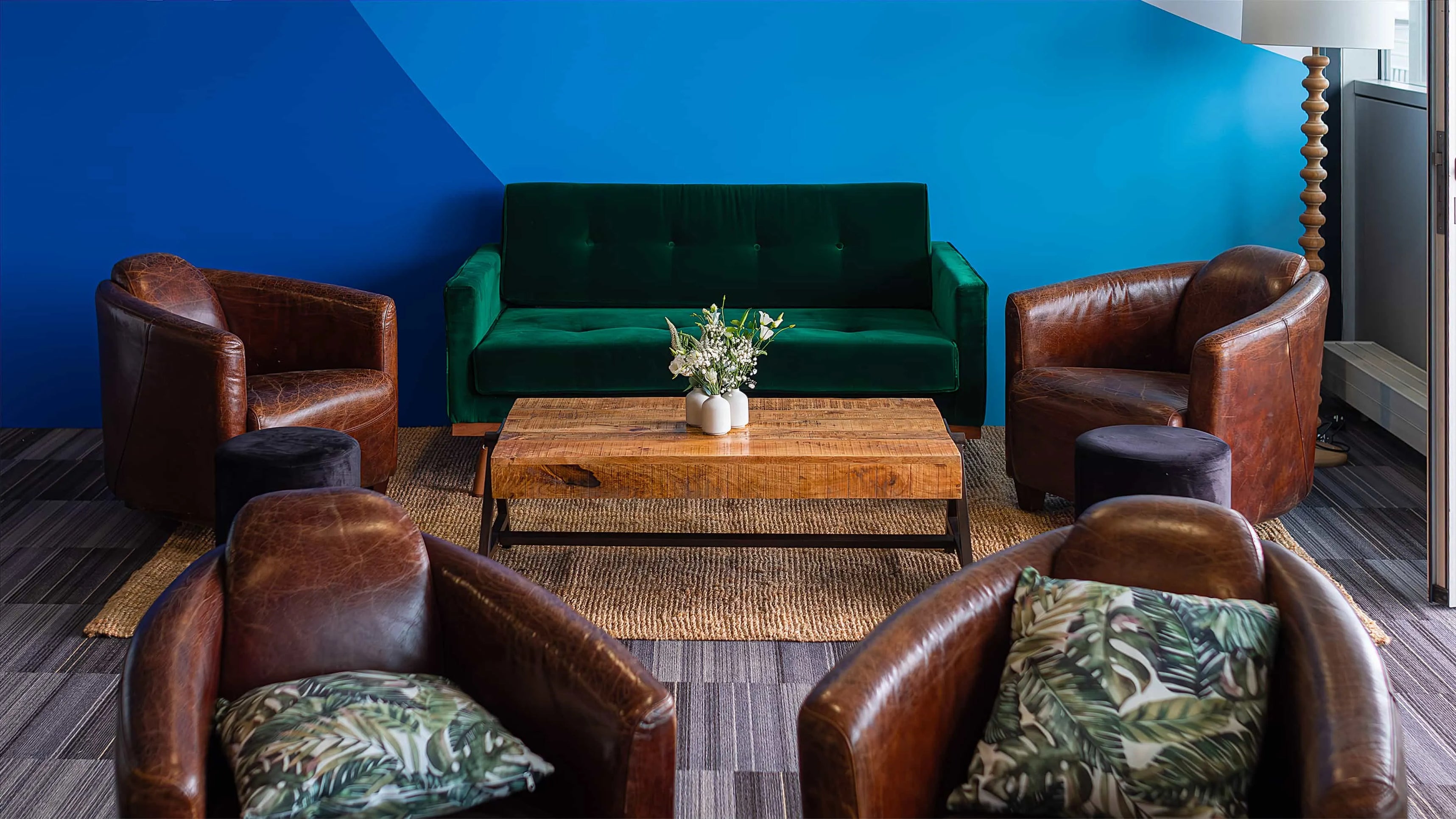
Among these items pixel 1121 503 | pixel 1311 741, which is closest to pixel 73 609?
pixel 1121 503

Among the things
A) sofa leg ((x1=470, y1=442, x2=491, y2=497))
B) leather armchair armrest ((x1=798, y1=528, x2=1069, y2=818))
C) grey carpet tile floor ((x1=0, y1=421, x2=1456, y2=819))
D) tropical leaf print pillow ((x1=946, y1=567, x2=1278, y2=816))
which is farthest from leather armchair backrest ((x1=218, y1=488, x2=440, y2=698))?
sofa leg ((x1=470, y1=442, x2=491, y2=497))

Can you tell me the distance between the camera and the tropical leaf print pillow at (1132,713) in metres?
1.73

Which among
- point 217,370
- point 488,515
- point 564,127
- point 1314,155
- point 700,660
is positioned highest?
point 564,127

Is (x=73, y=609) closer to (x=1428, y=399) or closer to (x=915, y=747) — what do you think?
(x=915, y=747)

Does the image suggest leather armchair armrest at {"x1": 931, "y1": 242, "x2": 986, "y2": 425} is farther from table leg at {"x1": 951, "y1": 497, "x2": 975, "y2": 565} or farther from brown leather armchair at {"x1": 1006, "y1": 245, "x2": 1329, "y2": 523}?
table leg at {"x1": 951, "y1": 497, "x2": 975, "y2": 565}

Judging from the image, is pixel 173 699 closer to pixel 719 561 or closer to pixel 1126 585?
pixel 1126 585

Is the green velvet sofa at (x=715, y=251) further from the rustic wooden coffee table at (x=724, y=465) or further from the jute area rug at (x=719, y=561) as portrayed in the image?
the rustic wooden coffee table at (x=724, y=465)

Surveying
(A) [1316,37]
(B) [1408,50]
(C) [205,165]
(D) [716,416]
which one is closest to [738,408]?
(D) [716,416]

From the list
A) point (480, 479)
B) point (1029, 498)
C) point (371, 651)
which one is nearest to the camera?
point (371, 651)

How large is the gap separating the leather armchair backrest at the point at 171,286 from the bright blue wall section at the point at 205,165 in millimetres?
891

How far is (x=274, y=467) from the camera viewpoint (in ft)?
10.8

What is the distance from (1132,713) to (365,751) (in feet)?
3.38

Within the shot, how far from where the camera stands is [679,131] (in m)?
5.09

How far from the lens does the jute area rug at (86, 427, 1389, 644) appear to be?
3338 mm
